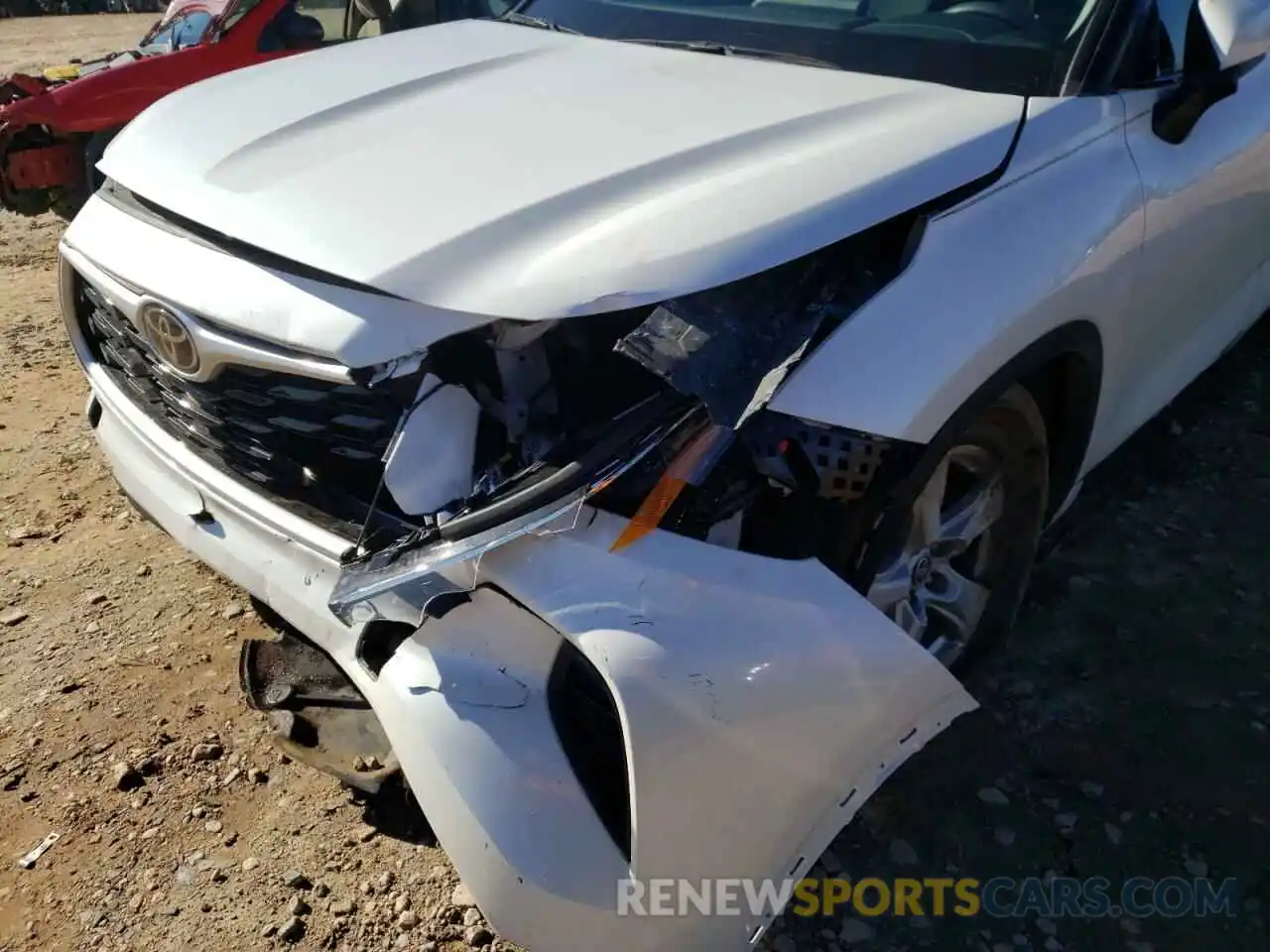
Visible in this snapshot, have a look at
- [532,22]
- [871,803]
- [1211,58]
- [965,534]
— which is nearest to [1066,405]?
[965,534]

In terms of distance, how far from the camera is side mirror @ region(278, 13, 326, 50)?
6.57 metres

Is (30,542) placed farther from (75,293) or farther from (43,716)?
(75,293)

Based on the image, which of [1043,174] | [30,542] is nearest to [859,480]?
[1043,174]

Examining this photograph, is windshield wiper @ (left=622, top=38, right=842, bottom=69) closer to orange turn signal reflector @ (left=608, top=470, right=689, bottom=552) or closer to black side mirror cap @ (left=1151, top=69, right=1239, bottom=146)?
black side mirror cap @ (left=1151, top=69, right=1239, bottom=146)

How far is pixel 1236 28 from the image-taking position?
94.6 inches

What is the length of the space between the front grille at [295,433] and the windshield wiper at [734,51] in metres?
1.42

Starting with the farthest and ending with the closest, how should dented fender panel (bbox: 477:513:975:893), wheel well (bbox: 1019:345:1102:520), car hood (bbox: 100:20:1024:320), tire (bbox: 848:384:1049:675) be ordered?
wheel well (bbox: 1019:345:1102:520) < tire (bbox: 848:384:1049:675) < car hood (bbox: 100:20:1024:320) < dented fender panel (bbox: 477:513:975:893)

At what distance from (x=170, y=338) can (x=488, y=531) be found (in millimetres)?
795

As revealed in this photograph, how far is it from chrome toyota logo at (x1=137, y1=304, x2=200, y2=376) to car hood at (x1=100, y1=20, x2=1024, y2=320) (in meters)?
0.19

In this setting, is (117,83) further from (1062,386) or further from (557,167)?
(1062,386)

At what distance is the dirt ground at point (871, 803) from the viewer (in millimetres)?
2258

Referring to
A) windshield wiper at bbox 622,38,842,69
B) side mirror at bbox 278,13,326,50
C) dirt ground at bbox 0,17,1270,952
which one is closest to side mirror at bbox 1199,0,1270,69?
windshield wiper at bbox 622,38,842,69

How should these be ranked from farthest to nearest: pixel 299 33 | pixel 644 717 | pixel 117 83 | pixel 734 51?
pixel 299 33, pixel 117 83, pixel 734 51, pixel 644 717

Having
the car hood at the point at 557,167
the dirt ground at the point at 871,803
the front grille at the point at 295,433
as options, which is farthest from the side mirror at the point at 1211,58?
the front grille at the point at 295,433
